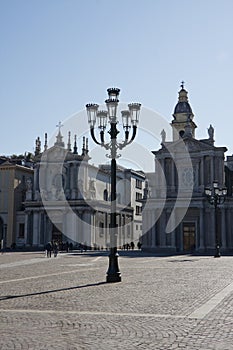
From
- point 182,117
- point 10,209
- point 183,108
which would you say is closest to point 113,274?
point 182,117

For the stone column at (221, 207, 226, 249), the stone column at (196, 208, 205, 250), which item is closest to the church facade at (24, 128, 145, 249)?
the stone column at (196, 208, 205, 250)

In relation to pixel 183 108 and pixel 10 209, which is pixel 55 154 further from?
pixel 183 108

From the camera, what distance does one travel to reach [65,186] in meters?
67.2

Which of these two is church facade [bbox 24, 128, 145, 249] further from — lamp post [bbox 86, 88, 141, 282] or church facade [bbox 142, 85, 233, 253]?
lamp post [bbox 86, 88, 141, 282]

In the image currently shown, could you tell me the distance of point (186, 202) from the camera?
5434 cm

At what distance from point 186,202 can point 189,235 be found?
400cm

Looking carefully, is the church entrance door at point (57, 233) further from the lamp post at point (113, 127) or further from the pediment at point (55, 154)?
the lamp post at point (113, 127)

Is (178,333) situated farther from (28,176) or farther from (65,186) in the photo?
(28,176)

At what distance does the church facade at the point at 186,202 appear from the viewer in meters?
53.0

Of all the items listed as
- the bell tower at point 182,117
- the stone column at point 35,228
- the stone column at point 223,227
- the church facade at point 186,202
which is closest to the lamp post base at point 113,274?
the church facade at point 186,202

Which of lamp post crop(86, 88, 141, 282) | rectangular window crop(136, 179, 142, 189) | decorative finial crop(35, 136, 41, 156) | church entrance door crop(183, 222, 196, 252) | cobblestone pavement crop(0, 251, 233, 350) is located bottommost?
cobblestone pavement crop(0, 251, 233, 350)

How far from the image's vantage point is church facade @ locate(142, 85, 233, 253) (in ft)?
174

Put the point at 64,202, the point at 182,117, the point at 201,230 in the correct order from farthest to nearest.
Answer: the point at 64,202, the point at 182,117, the point at 201,230

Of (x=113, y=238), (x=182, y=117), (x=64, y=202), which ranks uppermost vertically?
(x=182, y=117)
